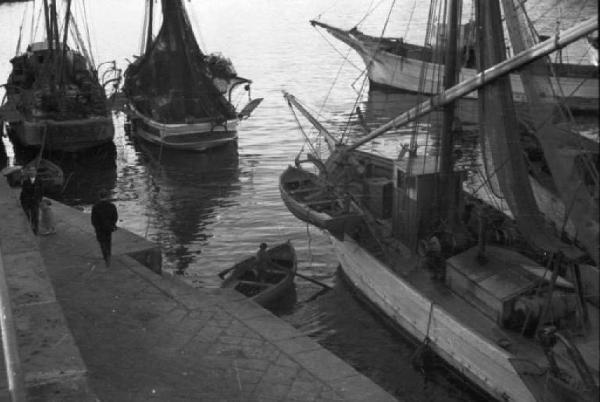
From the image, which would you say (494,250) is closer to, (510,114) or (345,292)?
Answer: (510,114)

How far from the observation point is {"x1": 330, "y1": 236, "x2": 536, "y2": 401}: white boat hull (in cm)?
1358

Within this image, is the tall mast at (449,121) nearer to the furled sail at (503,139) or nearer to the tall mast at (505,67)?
the tall mast at (505,67)

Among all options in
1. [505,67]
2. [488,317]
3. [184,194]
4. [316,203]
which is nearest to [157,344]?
[488,317]

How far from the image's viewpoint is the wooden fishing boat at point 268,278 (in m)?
18.4

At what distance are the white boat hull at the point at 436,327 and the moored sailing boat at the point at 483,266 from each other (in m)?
0.03

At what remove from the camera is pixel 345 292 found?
2041 centimetres

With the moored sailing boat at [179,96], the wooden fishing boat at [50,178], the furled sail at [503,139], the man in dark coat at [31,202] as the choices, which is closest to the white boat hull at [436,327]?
the furled sail at [503,139]

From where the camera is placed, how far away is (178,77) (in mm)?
37625

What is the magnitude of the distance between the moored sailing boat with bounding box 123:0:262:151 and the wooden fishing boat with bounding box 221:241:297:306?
1694cm

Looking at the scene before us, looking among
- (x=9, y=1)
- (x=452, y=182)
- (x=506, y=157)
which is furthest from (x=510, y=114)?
(x=9, y=1)

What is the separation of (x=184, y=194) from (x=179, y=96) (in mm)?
8191

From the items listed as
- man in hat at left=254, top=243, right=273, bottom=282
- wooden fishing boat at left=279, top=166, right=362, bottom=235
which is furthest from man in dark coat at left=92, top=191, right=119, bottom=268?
wooden fishing boat at left=279, top=166, right=362, bottom=235

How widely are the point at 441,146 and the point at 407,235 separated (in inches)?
86.8

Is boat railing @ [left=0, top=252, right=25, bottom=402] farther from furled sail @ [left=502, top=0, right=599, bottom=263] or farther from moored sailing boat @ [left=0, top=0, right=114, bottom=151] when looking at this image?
moored sailing boat @ [left=0, top=0, right=114, bottom=151]
